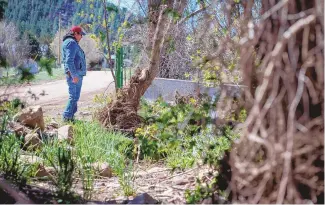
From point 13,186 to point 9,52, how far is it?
1052 mm

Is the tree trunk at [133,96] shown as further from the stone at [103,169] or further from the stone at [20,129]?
the stone at [103,169]

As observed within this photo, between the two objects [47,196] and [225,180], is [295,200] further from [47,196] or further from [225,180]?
[47,196]

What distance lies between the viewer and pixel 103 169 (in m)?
4.06

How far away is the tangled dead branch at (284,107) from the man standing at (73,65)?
5.31 meters

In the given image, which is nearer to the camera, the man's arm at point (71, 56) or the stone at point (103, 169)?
the stone at point (103, 169)

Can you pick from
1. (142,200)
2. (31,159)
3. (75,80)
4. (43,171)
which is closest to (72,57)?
(75,80)

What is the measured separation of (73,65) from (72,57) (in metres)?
0.13

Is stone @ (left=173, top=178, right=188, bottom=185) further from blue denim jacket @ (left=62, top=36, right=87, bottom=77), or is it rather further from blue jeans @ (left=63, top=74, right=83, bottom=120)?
blue denim jacket @ (left=62, top=36, right=87, bottom=77)

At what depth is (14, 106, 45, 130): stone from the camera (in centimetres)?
590

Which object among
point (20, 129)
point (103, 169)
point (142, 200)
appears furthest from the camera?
point (20, 129)

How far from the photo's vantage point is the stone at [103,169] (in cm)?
404

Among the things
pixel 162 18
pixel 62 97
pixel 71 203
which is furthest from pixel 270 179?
pixel 62 97

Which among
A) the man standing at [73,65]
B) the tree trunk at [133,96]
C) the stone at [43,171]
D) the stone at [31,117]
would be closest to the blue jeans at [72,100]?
the man standing at [73,65]

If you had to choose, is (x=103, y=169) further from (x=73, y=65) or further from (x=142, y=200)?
(x=73, y=65)
